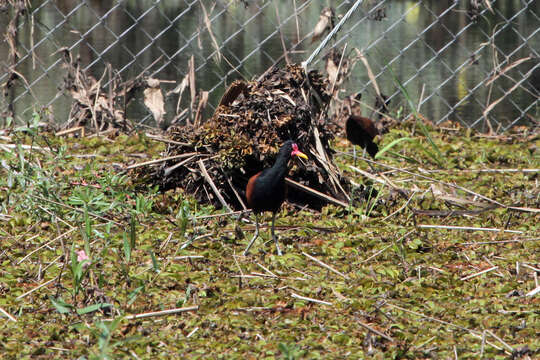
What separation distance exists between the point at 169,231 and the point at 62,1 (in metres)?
3.94

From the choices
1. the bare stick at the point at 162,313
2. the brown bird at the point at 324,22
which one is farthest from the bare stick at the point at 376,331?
the brown bird at the point at 324,22

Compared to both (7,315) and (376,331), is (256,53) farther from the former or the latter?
(376,331)

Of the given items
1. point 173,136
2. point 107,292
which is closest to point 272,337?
point 107,292

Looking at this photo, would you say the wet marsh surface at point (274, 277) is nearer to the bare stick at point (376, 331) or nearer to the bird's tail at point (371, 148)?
the bare stick at point (376, 331)

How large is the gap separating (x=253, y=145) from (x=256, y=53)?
11.3 ft

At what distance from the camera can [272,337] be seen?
7.25 feet


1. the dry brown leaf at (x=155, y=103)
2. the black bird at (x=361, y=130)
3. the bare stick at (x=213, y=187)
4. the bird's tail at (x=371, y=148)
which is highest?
the dry brown leaf at (x=155, y=103)

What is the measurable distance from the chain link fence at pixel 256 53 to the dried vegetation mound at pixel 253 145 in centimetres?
97

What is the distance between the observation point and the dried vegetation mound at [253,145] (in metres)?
3.34

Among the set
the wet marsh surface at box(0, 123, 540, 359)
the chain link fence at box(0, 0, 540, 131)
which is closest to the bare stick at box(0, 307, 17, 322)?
the wet marsh surface at box(0, 123, 540, 359)

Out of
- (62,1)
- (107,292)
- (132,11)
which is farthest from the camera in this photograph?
(132,11)

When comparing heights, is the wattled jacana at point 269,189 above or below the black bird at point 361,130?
above

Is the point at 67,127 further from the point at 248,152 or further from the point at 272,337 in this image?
the point at 272,337

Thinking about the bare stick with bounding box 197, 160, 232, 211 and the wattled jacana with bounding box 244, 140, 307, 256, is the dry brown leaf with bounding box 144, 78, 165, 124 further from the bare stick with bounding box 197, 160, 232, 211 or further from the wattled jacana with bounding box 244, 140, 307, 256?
the wattled jacana with bounding box 244, 140, 307, 256
